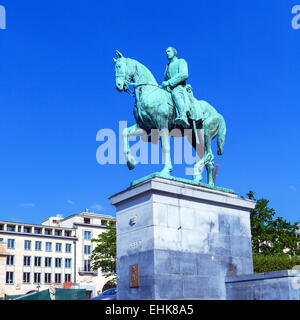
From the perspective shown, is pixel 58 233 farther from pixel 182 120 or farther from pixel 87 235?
pixel 182 120

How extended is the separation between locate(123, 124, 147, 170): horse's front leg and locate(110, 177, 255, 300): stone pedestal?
1.10 metres

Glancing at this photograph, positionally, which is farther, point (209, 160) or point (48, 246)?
point (48, 246)

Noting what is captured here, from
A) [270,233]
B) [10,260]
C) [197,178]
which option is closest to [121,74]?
[197,178]

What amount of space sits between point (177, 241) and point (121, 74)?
19.0 feet

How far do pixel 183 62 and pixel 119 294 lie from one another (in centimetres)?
806

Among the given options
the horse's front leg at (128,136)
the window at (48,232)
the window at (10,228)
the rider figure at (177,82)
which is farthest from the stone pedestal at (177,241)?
the window at (48,232)

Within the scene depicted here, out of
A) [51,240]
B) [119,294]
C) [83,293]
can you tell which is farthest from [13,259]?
[119,294]

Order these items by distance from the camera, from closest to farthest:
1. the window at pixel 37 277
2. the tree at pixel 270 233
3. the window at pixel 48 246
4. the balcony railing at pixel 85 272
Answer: the tree at pixel 270 233
the window at pixel 37 277
the window at pixel 48 246
the balcony railing at pixel 85 272

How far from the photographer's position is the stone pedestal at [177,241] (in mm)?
12727

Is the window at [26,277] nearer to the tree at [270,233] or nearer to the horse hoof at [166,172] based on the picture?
the tree at [270,233]

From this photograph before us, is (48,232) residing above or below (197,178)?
above

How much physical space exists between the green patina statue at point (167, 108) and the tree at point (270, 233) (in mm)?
32505

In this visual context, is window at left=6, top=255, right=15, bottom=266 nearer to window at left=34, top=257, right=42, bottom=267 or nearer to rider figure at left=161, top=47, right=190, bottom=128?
window at left=34, top=257, right=42, bottom=267

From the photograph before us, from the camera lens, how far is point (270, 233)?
48.3 m
